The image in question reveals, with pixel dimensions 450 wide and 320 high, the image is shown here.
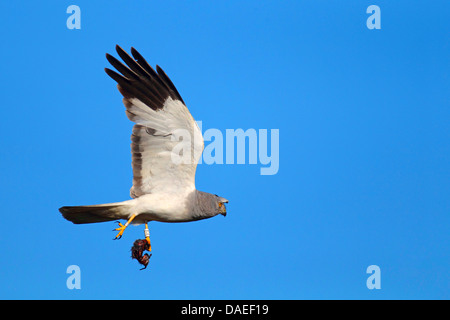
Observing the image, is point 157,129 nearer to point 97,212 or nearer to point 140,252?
point 97,212

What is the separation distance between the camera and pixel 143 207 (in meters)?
11.9

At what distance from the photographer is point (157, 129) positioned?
462 inches

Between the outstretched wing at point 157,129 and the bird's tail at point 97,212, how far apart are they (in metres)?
0.43

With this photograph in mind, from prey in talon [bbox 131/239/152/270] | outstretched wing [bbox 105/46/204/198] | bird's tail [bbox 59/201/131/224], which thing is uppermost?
outstretched wing [bbox 105/46/204/198]

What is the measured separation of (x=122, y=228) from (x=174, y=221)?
3.32 ft

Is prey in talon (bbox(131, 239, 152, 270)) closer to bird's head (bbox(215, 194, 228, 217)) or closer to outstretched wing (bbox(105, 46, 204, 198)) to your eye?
outstretched wing (bbox(105, 46, 204, 198))

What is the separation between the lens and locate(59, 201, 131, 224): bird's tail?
38.0ft

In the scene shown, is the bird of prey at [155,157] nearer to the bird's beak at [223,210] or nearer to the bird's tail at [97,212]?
the bird's tail at [97,212]

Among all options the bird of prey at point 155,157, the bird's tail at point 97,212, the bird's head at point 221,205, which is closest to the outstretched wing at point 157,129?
the bird of prey at point 155,157

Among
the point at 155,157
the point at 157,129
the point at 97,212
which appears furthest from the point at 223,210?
the point at 97,212

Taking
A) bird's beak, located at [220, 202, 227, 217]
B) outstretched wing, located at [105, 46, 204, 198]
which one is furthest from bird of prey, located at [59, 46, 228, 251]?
bird's beak, located at [220, 202, 227, 217]

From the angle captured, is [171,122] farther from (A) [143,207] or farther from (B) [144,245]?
(B) [144,245]

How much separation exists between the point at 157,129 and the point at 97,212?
6.06 ft
